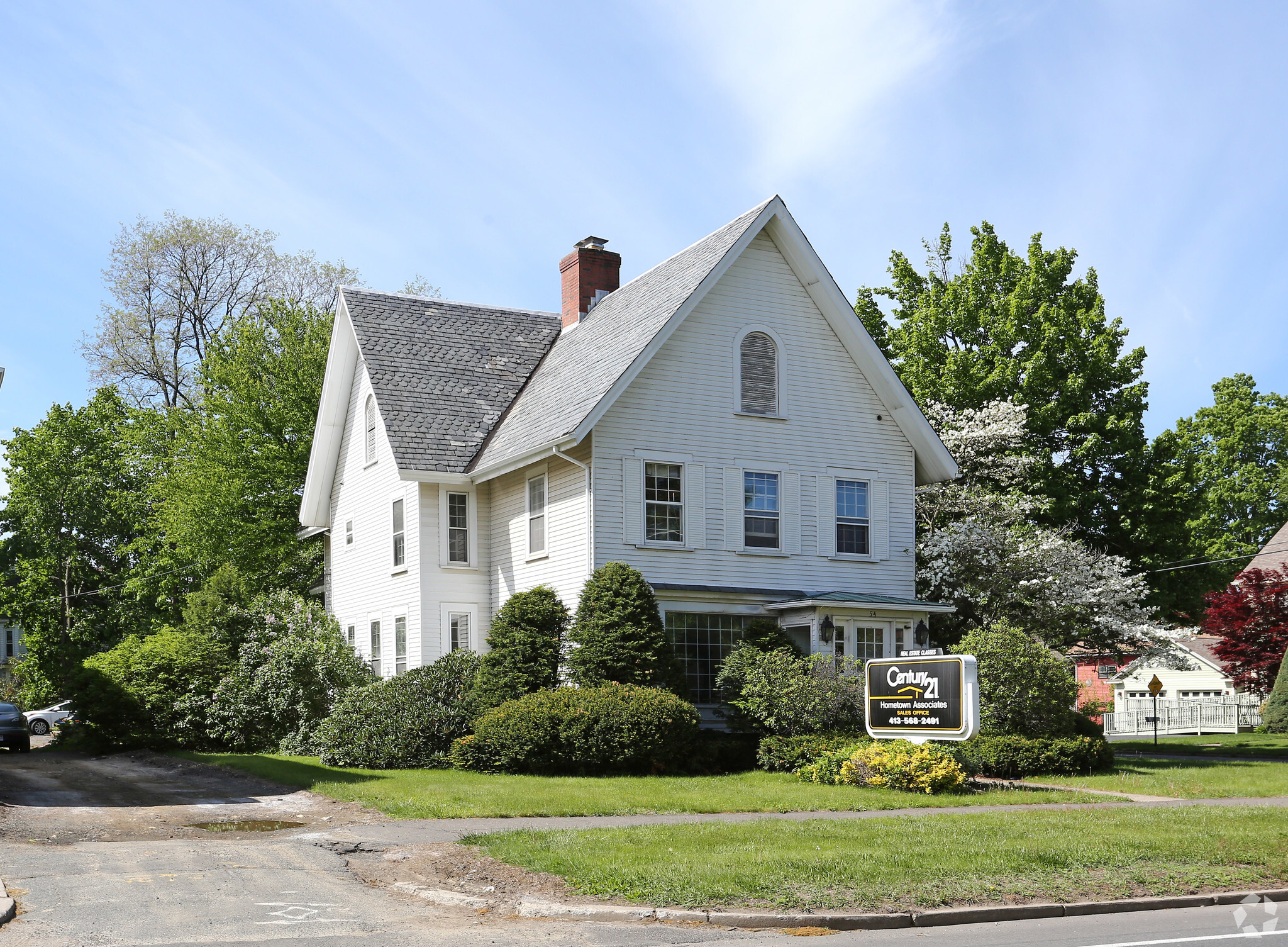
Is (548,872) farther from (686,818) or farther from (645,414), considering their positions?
(645,414)

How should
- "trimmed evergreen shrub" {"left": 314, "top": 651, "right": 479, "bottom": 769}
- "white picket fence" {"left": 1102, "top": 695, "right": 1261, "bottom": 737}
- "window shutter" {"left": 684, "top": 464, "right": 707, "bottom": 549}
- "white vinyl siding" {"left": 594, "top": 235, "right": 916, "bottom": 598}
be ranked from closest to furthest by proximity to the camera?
"trimmed evergreen shrub" {"left": 314, "top": 651, "right": 479, "bottom": 769} < "white vinyl siding" {"left": 594, "top": 235, "right": 916, "bottom": 598} < "window shutter" {"left": 684, "top": 464, "right": 707, "bottom": 549} < "white picket fence" {"left": 1102, "top": 695, "right": 1261, "bottom": 737}

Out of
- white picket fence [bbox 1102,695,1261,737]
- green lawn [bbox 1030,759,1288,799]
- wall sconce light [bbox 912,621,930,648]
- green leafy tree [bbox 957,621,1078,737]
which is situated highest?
wall sconce light [bbox 912,621,930,648]

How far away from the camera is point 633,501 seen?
24406mm

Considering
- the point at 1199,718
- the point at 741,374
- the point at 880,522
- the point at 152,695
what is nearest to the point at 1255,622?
the point at 1199,718

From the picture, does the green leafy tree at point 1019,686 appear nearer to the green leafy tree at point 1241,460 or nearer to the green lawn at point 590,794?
the green lawn at point 590,794

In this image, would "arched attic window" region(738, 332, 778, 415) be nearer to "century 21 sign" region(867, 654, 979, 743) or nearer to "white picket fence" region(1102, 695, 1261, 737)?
"century 21 sign" region(867, 654, 979, 743)

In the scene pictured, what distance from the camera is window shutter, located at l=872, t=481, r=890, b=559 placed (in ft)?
88.5

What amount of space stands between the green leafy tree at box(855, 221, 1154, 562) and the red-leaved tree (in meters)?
7.08

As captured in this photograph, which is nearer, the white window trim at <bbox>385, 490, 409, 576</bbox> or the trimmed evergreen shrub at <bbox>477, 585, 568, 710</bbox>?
the trimmed evergreen shrub at <bbox>477, 585, 568, 710</bbox>

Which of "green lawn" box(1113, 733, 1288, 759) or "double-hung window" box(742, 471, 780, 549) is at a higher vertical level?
"double-hung window" box(742, 471, 780, 549)

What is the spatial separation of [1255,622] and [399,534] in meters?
29.3

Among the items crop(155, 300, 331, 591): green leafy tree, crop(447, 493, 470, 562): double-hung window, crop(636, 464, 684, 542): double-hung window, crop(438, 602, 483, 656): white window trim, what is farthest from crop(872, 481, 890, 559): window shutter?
crop(155, 300, 331, 591): green leafy tree

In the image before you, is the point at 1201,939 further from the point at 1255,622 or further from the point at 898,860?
the point at 1255,622

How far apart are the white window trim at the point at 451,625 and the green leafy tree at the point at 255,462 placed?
10752 millimetres
